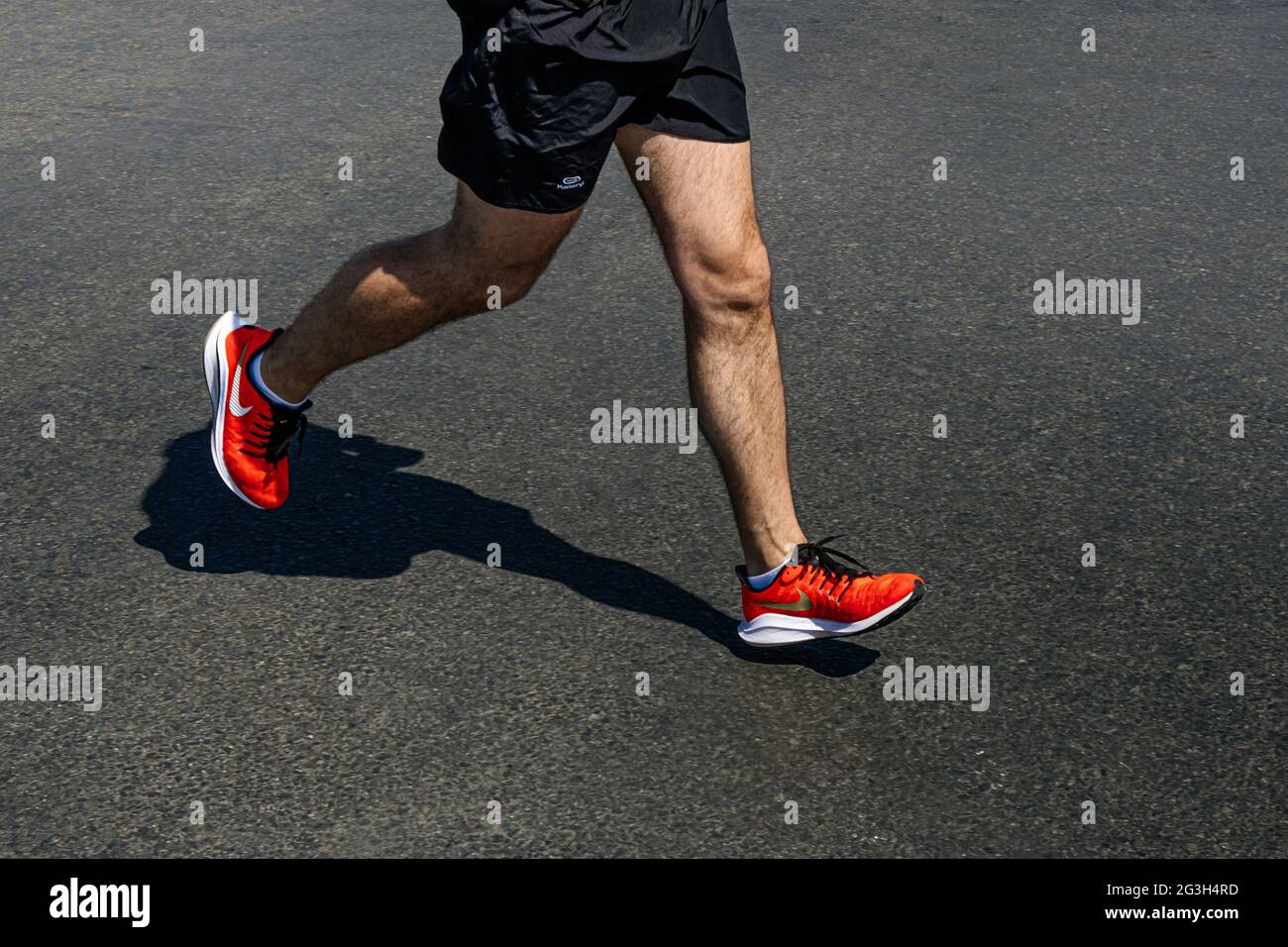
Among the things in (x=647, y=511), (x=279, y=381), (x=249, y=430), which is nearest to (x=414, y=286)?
(x=279, y=381)

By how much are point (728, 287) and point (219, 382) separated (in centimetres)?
124

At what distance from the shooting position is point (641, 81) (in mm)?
3402

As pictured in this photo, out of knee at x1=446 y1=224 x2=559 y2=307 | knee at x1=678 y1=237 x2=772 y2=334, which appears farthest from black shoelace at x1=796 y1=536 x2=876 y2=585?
knee at x1=446 y1=224 x2=559 y2=307

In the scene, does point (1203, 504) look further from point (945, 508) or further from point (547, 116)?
point (547, 116)

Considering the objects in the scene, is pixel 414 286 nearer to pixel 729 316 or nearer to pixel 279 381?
pixel 279 381

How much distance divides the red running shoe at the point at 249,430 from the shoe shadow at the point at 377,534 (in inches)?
5.2

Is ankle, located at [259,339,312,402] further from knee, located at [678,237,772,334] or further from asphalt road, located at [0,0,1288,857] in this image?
knee, located at [678,237,772,334]

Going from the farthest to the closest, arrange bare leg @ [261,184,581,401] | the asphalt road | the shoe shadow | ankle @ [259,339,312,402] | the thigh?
ankle @ [259,339,312,402] < the shoe shadow < bare leg @ [261,184,581,401] < the thigh < the asphalt road

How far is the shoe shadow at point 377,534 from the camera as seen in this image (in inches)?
152

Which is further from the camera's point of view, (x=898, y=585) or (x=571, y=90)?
(x=898, y=585)

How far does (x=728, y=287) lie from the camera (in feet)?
Result: 11.6

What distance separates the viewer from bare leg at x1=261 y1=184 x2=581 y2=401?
3.59 meters

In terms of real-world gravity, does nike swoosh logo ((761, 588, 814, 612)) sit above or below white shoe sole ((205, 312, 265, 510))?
below

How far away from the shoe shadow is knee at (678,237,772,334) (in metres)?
0.64
